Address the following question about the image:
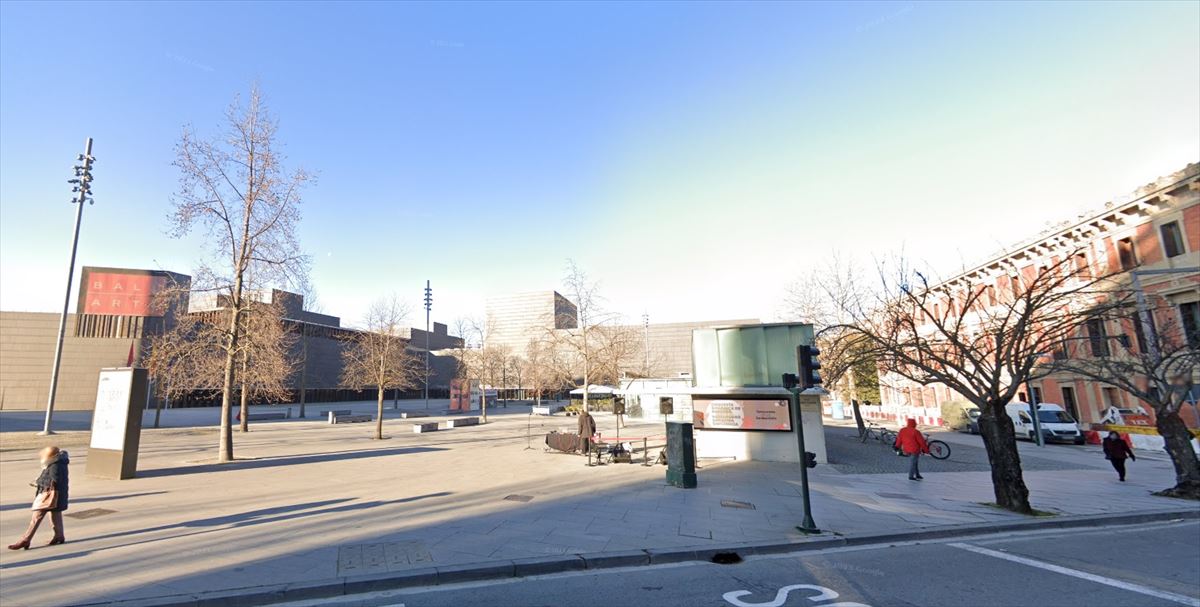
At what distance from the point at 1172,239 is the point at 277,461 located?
41161 mm

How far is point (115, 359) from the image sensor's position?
160ft

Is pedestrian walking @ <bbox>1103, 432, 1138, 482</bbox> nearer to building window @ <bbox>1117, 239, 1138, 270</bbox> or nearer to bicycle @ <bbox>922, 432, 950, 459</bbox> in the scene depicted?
bicycle @ <bbox>922, 432, 950, 459</bbox>

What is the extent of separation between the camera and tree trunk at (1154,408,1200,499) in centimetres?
1199

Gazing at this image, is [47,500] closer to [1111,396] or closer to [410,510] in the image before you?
[410,510]

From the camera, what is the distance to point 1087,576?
6.59 meters

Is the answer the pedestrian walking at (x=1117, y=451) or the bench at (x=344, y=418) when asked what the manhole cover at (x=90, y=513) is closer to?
the pedestrian walking at (x=1117, y=451)

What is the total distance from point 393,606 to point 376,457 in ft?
44.4

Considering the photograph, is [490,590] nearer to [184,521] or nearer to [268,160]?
[184,521]

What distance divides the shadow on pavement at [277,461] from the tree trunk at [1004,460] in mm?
17821

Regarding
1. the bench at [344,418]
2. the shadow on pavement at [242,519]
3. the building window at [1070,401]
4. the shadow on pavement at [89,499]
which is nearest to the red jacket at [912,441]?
the shadow on pavement at [242,519]

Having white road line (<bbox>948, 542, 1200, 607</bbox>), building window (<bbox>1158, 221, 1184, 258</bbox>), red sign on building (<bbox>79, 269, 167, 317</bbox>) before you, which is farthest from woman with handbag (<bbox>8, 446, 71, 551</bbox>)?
red sign on building (<bbox>79, 269, 167, 317</bbox>)

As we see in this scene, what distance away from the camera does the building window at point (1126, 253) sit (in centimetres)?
2658

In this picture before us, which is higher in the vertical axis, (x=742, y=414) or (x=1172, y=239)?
(x=1172, y=239)

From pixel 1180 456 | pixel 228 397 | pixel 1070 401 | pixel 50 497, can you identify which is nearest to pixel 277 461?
pixel 228 397
